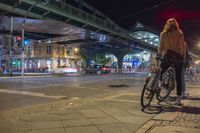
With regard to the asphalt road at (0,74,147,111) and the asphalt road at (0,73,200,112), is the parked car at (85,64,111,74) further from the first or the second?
the asphalt road at (0,73,200,112)

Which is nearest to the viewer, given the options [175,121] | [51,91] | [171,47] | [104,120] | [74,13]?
[175,121]

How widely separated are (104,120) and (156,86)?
1925 mm

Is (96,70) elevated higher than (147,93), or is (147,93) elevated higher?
(96,70)

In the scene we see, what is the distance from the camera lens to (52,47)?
77438mm

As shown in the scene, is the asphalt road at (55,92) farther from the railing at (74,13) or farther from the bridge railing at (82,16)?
the bridge railing at (82,16)

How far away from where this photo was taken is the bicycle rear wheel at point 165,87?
7.86 m

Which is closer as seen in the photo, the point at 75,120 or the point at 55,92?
the point at 75,120

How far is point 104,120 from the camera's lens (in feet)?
→ 19.7

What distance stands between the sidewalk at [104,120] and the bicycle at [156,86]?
27cm

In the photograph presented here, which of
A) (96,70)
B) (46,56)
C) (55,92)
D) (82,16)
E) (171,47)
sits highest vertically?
(82,16)

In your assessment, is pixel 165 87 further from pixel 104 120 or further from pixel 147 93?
pixel 104 120

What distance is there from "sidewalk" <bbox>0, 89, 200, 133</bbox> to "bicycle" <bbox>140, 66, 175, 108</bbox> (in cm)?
27

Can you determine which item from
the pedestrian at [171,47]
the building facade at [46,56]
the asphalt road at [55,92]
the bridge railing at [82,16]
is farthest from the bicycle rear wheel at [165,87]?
the building facade at [46,56]

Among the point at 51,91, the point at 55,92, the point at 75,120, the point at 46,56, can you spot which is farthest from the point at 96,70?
the point at 75,120
